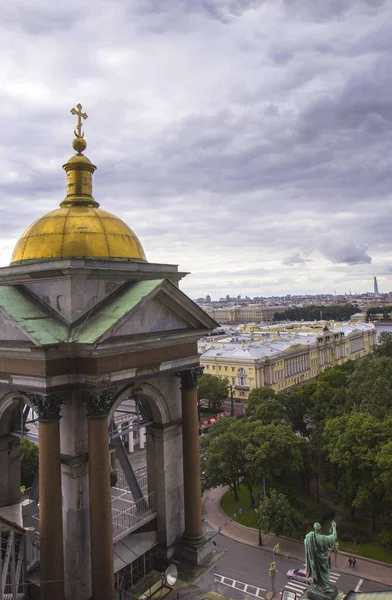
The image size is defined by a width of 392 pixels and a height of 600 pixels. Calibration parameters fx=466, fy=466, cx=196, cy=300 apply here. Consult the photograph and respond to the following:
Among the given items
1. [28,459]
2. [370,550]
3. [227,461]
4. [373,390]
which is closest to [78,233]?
[227,461]

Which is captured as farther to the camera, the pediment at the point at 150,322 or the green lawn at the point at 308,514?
the green lawn at the point at 308,514

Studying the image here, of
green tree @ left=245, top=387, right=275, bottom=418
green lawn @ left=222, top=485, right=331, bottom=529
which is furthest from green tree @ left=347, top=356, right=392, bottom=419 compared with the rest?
green tree @ left=245, top=387, right=275, bottom=418

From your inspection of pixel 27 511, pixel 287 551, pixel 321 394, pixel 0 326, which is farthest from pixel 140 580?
pixel 321 394

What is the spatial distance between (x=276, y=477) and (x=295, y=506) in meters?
3.16

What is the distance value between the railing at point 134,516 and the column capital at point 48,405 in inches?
233

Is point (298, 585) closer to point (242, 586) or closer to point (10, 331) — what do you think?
point (242, 586)

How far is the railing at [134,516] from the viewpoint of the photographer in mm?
Answer: 18031

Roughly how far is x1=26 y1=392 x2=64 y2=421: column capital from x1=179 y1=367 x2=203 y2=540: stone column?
5804 mm

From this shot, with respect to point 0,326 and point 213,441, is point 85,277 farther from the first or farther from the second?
point 213,441

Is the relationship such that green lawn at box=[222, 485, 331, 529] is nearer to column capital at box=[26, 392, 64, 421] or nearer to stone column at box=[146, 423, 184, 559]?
stone column at box=[146, 423, 184, 559]

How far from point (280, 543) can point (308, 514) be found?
4.72 meters

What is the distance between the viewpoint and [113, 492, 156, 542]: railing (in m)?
18.0

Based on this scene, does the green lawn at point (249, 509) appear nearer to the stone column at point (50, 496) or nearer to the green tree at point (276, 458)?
the green tree at point (276, 458)

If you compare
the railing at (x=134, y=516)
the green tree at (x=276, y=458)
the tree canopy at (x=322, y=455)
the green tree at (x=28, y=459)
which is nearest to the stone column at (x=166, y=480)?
the railing at (x=134, y=516)
